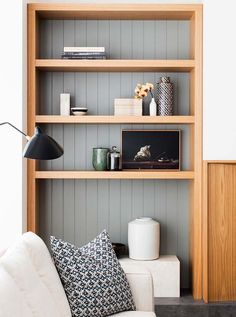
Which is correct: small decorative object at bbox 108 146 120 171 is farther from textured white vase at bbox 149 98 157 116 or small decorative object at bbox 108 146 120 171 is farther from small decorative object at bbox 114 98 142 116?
textured white vase at bbox 149 98 157 116

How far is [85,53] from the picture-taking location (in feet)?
14.7

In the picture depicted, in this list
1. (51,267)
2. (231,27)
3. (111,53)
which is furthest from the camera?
(111,53)

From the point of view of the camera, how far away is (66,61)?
14.5 feet

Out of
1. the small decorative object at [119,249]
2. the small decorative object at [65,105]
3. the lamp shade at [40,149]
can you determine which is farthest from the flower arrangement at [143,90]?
the lamp shade at [40,149]

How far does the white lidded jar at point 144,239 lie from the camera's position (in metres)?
4.45

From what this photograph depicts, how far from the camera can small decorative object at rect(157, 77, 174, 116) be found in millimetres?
4527

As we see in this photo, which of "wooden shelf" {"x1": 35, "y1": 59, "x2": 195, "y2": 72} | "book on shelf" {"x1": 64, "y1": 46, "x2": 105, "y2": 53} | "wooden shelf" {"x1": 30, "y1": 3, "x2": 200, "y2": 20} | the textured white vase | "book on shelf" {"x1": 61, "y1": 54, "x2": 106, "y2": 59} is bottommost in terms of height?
the textured white vase

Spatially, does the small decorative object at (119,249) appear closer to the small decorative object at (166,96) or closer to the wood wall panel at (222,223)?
the wood wall panel at (222,223)

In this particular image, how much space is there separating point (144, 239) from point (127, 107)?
42.1 inches

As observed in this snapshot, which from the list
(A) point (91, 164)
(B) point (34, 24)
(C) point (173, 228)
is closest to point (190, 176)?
(C) point (173, 228)

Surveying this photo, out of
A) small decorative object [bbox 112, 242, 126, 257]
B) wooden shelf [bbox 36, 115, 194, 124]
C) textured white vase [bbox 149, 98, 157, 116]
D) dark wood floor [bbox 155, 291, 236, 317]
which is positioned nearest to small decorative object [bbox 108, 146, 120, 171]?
wooden shelf [bbox 36, 115, 194, 124]

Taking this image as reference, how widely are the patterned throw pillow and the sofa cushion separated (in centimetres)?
11

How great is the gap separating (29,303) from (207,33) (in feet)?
9.22

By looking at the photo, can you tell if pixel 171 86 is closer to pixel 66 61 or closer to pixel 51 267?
pixel 66 61
